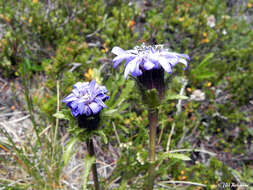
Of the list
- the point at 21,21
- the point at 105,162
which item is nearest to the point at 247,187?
the point at 105,162

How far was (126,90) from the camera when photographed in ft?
9.49

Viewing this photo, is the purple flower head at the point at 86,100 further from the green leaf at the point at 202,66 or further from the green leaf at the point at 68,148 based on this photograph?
the green leaf at the point at 202,66

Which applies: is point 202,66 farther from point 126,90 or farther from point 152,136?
point 152,136

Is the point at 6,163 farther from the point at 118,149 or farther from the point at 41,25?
the point at 41,25

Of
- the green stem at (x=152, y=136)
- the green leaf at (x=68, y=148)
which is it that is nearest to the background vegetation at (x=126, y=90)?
the green leaf at (x=68, y=148)

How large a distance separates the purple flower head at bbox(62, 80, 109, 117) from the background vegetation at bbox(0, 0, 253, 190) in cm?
Result: 14

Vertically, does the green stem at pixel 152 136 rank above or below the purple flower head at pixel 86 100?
below

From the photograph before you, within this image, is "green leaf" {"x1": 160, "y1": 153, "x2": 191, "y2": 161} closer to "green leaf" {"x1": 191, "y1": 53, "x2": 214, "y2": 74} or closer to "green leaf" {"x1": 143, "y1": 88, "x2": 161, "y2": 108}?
"green leaf" {"x1": 143, "y1": 88, "x2": 161, "y2": 108}

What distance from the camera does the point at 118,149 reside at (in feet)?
9.46

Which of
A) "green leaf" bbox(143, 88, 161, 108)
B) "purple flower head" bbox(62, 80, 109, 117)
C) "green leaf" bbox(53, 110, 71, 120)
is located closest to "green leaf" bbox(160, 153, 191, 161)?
"green leaf" bbox(143, 88, 161, 108)

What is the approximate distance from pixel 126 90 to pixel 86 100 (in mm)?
1166

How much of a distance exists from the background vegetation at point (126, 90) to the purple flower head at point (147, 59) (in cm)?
13

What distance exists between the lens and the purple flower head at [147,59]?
60.6 inches

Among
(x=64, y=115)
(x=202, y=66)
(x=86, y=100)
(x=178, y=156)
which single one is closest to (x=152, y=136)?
(x=178, y=156)
